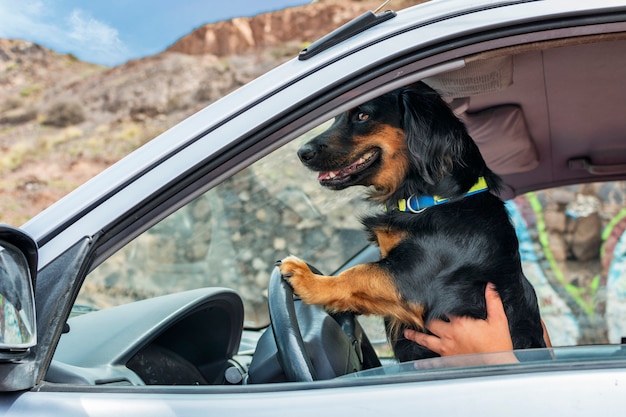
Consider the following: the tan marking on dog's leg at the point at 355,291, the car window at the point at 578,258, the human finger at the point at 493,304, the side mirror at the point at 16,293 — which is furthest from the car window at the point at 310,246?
the side mirror at the point at 16,293

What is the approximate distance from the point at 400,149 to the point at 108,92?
15267mm

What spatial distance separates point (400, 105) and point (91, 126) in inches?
556

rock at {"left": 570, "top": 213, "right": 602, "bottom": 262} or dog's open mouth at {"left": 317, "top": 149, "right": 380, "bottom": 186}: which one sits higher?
dog's open mouth at {"left": 317, "top": 149, "right": 380, "bottom": 186}

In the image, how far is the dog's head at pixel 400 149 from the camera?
2.26 m

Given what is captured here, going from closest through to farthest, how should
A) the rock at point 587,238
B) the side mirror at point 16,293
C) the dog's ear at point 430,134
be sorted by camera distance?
1. the side mirror at point 16,293
2. the dog's ear at point 430,134
3. the rock at point 587,238

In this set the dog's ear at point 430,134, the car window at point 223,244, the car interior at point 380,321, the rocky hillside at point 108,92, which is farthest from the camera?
the rocky hillside at point 108,92

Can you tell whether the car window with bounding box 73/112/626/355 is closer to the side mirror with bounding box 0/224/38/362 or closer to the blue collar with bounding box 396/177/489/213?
the blue collar with bounding box 396/177/489/213

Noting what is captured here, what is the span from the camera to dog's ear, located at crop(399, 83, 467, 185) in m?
2.25

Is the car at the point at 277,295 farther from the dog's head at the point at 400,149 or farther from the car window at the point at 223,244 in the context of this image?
the car window at the point at 223,244

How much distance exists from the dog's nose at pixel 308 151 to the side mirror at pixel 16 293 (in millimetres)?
1248

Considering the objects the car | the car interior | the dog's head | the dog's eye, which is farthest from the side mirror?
the dog's eye

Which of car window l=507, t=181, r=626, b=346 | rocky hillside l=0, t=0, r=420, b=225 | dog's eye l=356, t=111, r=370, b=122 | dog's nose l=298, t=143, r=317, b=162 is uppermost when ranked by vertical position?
rocky hillside l=0, t=0, r=420, b=225

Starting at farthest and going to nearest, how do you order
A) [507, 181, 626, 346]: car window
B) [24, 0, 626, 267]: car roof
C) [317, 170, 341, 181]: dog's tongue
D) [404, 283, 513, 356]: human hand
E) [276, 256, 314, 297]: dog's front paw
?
[507, 181, 626, 346]: car window → [317, 170, 341, 181]: dog's tongue → [276, 256, 314, 297]: dog's front paw → [404, 283, 513, 356]: human hand → [24, 0, 626, 267]: car roof

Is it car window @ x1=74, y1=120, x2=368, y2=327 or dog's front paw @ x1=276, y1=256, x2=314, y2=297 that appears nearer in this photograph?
dog's front paw @ x1=276, y1=256, x2=314, y2=297
